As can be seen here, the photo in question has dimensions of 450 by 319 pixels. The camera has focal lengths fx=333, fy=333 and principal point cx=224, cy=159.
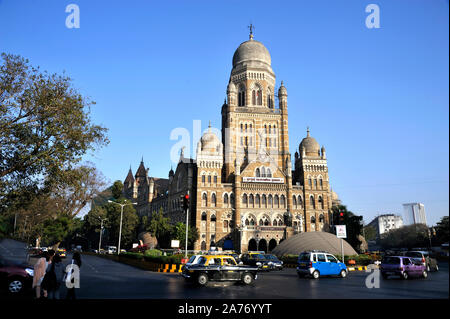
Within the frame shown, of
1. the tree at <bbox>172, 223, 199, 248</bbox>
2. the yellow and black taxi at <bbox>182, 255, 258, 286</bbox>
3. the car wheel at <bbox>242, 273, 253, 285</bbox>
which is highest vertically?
the tree at <bbox>172, 223, 199, 248</bbox>

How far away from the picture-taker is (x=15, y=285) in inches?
545

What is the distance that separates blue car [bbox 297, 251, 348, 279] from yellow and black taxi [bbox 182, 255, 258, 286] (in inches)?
191

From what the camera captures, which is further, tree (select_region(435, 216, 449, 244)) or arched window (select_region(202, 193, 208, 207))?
tree (select_region(435, 216, 449, 244))

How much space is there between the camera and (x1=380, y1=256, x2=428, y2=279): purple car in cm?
2116

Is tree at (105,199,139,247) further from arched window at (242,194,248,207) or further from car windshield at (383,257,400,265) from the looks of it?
car windshield at (383,257,400,265)

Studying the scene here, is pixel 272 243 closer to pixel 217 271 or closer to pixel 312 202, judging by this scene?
pixel 312 202

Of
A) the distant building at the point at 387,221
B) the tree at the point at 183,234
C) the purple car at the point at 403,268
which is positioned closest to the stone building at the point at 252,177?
the tree at the point at 183,234

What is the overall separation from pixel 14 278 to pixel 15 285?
29 cm

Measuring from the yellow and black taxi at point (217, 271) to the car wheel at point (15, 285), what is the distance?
24.6 ft

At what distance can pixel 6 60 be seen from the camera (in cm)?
2253

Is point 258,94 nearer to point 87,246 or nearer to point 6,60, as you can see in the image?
point 6,60

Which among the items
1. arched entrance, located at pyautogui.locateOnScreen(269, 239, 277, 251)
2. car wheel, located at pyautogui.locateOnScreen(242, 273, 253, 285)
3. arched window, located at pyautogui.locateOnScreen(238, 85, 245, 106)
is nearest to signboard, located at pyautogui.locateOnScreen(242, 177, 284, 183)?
arched entrance, located at pyautogui.locateOnScreen(269, 239, 277, 251)

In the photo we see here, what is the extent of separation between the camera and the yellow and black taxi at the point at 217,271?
17250 mm
